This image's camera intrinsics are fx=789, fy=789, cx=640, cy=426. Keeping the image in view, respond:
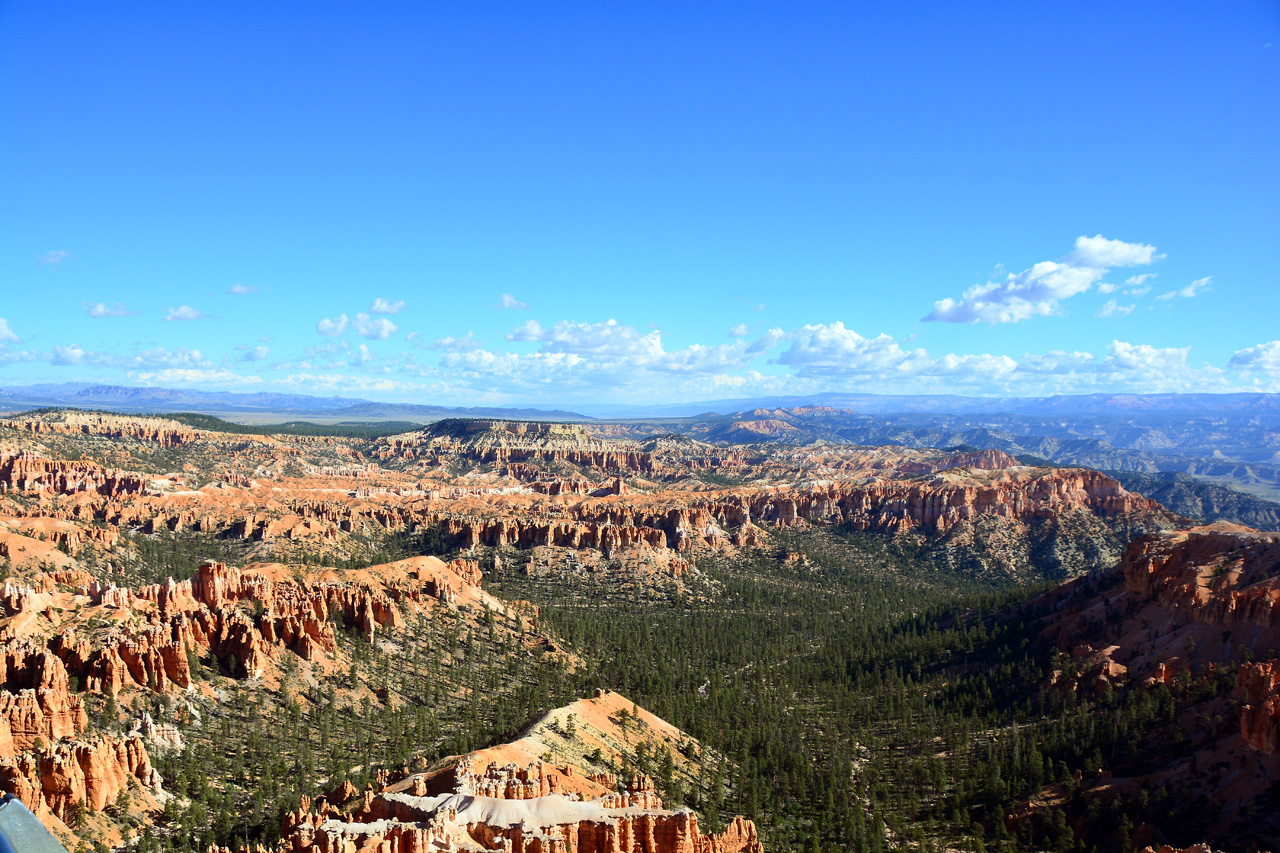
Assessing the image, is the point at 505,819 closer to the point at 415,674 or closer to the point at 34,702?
the point at 34,702

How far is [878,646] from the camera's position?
118 meters

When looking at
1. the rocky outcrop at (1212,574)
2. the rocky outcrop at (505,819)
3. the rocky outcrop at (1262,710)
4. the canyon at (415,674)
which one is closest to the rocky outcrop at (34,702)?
the canyon at (415,674)

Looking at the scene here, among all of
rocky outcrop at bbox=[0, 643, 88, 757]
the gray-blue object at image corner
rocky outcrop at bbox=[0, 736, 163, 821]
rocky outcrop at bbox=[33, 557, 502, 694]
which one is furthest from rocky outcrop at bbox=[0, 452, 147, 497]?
the gray-blue object at image corner

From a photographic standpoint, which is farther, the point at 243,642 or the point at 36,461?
the point at 36,461

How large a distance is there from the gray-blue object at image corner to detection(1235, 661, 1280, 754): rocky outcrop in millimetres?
73707

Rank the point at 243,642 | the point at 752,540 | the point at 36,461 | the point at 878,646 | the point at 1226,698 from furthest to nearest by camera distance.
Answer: the point at 752,540 < the point at 36,461 < the point at 878,646 < the point at 243,642 < the point at 1226,698

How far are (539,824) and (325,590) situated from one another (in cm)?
6421

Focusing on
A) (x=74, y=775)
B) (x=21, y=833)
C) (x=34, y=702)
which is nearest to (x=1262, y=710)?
(x=21, y=833)

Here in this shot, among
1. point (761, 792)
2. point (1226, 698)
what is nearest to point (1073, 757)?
point (1226, 698)

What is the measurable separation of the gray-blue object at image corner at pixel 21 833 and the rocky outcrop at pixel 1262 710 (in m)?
73.7

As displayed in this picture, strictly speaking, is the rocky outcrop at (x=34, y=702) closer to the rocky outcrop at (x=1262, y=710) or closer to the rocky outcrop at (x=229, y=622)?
the rocky outcrop at (x=229, y=622)

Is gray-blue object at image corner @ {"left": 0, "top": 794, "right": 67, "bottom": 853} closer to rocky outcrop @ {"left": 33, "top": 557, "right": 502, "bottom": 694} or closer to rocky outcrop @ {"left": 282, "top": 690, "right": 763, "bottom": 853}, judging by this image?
rocky outcrop @ {"left": 282, "top": 690, "right": 763, "bottom": 853}

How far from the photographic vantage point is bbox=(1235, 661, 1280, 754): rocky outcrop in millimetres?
57750

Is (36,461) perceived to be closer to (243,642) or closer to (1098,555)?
(243,642)
